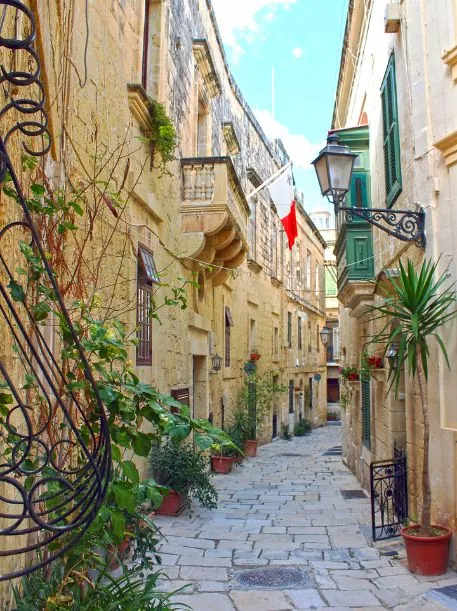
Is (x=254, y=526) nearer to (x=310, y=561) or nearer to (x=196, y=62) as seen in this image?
(x=310, y=561)

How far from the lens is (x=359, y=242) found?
9.70 m

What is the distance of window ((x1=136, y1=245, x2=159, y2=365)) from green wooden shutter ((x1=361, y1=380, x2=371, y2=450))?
15.2ft

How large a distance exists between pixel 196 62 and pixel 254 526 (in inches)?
325

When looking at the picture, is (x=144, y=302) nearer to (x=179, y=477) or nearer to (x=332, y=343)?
(x=179, y=477)

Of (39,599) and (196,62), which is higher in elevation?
(196,62)

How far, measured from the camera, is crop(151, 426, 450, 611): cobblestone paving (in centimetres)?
505

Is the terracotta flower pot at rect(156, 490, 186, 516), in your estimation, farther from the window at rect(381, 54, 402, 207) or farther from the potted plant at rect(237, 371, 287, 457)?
the potted plant at rect(237, 371, 287, 457)

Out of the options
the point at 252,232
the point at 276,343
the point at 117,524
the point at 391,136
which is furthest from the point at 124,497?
the point at 276,343

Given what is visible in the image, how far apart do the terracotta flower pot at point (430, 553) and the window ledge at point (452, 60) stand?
4375 mm

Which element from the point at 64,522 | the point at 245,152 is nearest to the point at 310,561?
the point at 64,522

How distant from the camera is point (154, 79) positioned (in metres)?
8.44

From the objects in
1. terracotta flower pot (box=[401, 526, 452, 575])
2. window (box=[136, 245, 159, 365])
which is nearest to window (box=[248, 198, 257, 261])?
window (box=[136, 245, 159, 365])

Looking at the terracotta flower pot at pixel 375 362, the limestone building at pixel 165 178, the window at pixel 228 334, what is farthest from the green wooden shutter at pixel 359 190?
the window at pixel 228 334

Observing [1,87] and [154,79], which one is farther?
[154,79]
